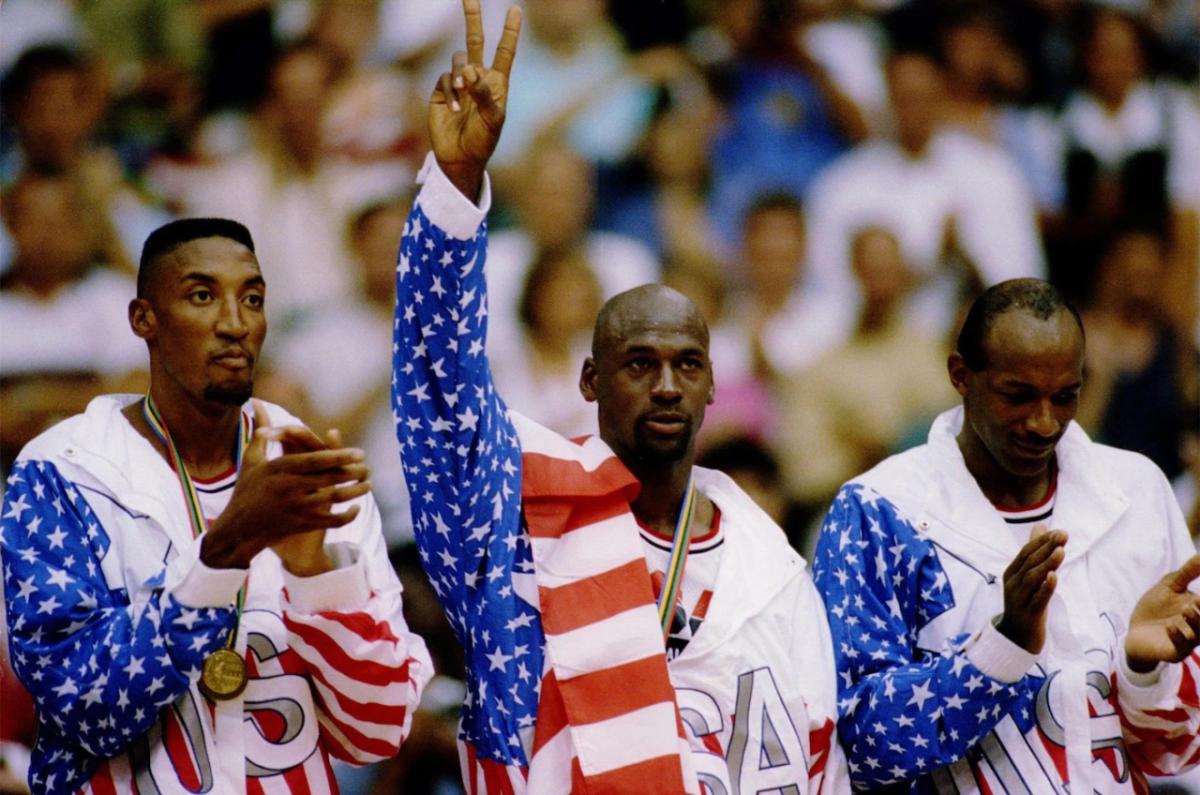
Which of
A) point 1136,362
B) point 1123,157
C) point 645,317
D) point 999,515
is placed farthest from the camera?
point 1123,157

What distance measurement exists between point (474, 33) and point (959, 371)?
139 centimetres

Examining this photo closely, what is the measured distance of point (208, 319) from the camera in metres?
3.49

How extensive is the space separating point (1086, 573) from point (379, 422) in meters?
2.53

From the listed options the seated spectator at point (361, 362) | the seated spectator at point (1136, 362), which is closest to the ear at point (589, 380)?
the seated spectator at point (361, 362)

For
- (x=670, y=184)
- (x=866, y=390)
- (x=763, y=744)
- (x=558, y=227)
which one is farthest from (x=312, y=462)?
(x=866, y=390)

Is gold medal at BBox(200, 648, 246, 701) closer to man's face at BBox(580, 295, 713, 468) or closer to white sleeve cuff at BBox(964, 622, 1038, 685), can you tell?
man's face at BBox(580, 295, 713, 468)

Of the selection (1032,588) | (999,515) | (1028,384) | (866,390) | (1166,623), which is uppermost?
(866,390)

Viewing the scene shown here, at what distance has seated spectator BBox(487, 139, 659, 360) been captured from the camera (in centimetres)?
588

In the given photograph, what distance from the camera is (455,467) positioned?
3459 mm

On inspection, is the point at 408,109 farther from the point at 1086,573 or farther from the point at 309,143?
the point at 1086,573

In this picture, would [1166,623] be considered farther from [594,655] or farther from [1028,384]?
[594,655]

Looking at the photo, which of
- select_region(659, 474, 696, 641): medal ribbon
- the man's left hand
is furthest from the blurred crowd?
the man's left hand

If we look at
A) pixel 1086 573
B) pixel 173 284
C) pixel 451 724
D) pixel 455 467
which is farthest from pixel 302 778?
pixel 451 724

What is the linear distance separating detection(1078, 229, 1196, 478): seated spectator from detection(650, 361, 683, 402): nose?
10.6 feet
